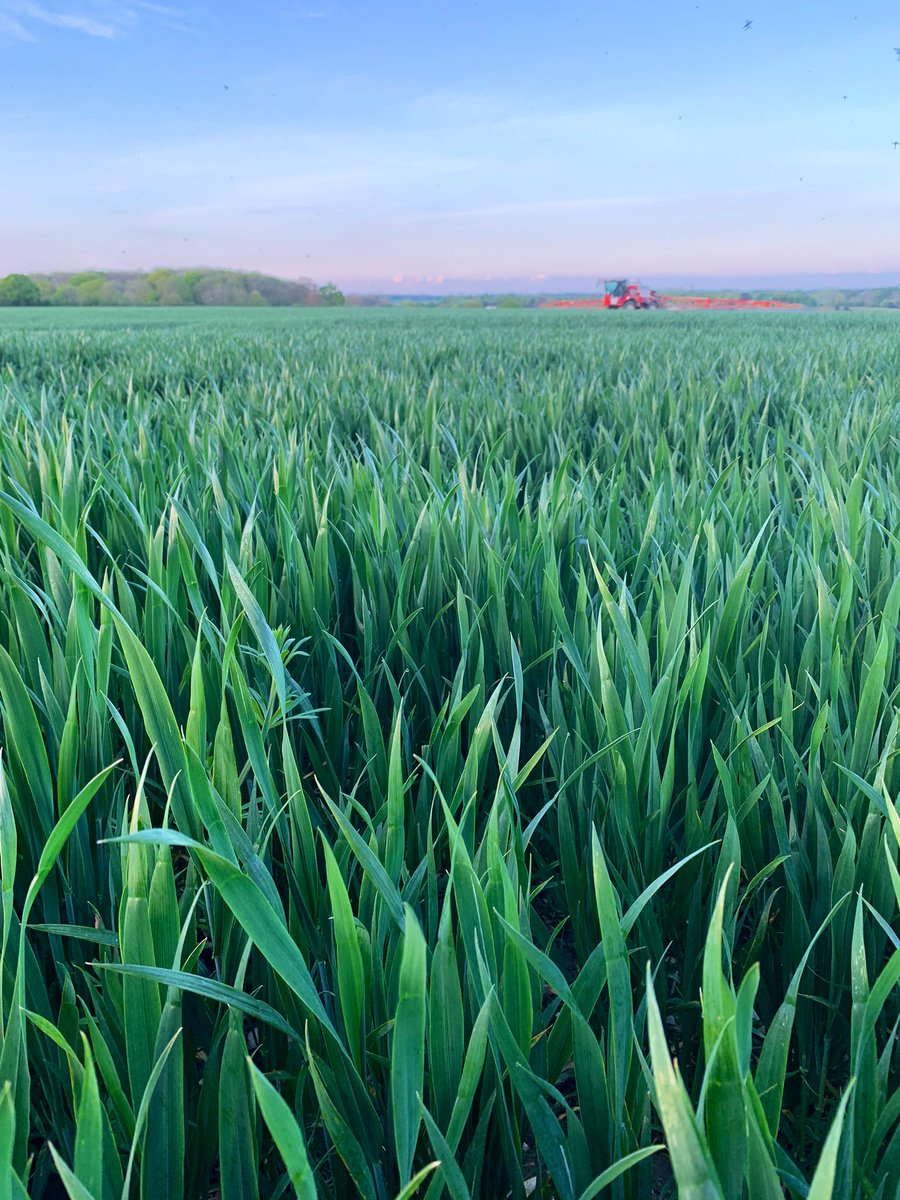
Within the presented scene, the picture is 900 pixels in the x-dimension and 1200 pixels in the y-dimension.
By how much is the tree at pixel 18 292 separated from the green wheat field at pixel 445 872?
43449 millimetres

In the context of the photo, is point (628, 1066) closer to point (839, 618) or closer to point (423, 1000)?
point (423, 1000)

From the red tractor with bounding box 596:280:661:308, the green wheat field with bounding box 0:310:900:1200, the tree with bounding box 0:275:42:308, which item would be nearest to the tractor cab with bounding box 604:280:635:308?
the red tractor with bounding box 596:280:661:308

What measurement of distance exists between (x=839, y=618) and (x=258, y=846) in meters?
0.58

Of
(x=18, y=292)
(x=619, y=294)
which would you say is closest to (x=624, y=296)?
(x=619, y=294)

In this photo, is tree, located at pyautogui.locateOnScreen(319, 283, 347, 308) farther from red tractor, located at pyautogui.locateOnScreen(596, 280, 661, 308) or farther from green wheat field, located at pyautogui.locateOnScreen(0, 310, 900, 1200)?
green wheat field, located at pyautogui.locateOnScreen(0, 310, 900, 1200)

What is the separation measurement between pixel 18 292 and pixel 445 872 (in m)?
44.5

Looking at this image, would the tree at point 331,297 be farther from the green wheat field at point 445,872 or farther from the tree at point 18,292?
the green wheat field at point 445,872

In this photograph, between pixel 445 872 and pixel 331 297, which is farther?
pixel 331 297

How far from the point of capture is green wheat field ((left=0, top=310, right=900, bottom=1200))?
14.1 inches

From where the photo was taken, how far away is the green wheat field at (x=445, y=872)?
36cm

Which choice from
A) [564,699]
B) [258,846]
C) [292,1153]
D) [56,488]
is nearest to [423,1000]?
[292,1153]

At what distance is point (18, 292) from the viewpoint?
37.8 meters

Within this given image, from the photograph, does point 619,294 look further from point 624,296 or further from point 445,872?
point 445,872

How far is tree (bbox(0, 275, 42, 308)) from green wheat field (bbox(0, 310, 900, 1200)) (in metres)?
43.4
